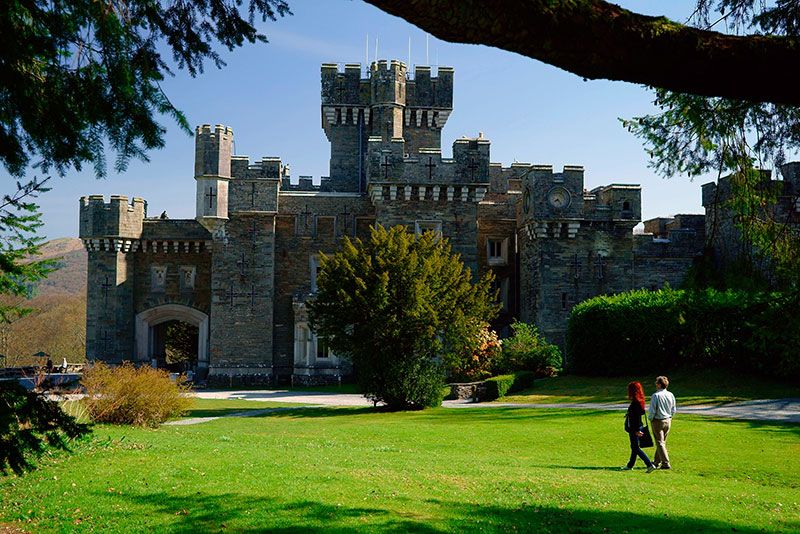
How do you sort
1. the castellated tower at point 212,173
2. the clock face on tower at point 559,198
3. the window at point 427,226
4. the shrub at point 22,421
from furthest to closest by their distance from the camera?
the castellated tower at point 212,173, the window at point 427,226, the clock face on tower at point 559,198, the shrub at point 22,421

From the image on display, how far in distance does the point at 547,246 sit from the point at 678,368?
938 centimetres

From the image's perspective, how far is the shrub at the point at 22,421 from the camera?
6063 millimetres

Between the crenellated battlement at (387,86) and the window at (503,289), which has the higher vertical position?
the crenellated battlement at (387,86)

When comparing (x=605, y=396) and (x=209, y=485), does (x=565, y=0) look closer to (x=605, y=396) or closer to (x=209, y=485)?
(x=209, y=485)

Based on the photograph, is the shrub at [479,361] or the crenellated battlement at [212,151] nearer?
the shrub at [479,361]

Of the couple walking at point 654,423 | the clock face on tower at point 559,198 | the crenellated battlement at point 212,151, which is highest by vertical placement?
the crenellated battlement at point 212,151

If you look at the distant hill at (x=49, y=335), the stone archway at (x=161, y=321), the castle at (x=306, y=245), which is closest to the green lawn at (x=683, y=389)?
the castle at (x=306, y=245)

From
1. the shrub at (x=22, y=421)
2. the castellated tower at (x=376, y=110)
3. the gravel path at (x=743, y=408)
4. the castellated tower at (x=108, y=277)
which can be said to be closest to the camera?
the shrub at (x=22, y=421)

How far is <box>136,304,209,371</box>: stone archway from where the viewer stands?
41.6 metres

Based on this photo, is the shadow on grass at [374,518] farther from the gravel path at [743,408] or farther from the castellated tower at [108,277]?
the castellated tower at [108,277]

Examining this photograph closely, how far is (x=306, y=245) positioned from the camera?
40.2 m

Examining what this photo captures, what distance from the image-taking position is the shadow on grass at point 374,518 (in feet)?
28.0

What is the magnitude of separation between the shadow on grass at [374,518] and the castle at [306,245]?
27.4 metres

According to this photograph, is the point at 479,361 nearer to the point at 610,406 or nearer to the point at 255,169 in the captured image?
the point at 610,406
